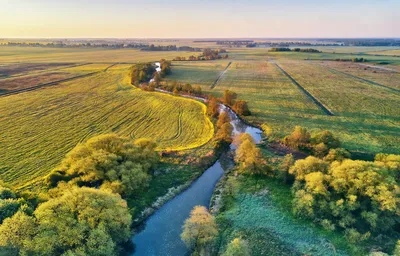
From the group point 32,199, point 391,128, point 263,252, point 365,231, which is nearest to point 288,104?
point 391,128

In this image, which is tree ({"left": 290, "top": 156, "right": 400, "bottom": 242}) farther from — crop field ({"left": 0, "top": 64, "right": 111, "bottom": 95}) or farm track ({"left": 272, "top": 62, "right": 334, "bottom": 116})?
crop field ({"left": 0, "top": 64, "right": 111, "bottom": 95})

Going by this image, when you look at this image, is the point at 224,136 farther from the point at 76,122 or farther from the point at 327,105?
the point at 327,105

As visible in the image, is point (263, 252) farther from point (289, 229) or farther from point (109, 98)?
point (109, 98)

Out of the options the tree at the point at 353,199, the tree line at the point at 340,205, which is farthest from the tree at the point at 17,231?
the tree at the point at 353,199

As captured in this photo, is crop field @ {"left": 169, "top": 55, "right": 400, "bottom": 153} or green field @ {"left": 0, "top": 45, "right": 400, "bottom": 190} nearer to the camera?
green field @ {"left": 0, "top": 45, "right": 400, "bottom": 190}

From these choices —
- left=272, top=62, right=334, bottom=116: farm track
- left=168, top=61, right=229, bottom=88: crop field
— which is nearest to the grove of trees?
left=168, top=61, right=229, bottom=88: crop field

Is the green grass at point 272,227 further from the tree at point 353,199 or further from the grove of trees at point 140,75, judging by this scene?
the grove of trees at point 140,75
